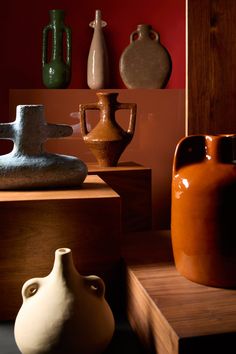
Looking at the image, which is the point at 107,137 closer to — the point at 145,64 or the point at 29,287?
the point at 145,64

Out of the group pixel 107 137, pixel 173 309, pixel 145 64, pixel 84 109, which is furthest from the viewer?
pixel 145 64

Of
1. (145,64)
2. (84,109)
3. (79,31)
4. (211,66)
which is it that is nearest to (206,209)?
(211,66)

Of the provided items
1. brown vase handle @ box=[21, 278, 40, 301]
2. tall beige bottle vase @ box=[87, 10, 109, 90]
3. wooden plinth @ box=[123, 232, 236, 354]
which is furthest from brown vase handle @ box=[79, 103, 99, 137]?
brown vase handle @ box=[21, 278, 40, 301]

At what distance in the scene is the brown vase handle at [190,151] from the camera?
1.05m

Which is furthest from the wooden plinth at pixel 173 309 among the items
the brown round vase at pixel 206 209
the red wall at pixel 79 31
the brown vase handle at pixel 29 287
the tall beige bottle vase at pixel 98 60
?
the red wall at pixel 79 31

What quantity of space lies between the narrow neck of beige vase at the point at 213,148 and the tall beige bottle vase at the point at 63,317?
36 cm

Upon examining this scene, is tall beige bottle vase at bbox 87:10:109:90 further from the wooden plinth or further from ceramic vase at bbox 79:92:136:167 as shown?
the wooden plinth

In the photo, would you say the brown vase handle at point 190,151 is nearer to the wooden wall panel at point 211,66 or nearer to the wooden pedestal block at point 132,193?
the wooden wall panel at point 211,66

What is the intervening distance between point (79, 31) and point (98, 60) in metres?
0.36

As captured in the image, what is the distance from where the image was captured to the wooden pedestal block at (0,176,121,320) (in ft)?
3.69

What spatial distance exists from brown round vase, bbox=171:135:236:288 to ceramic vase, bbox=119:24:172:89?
1844 millimetres

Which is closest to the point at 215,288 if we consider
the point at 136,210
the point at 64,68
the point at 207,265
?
the point at 207,265

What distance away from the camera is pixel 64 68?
2836 millimetres

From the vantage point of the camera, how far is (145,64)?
111 inches
